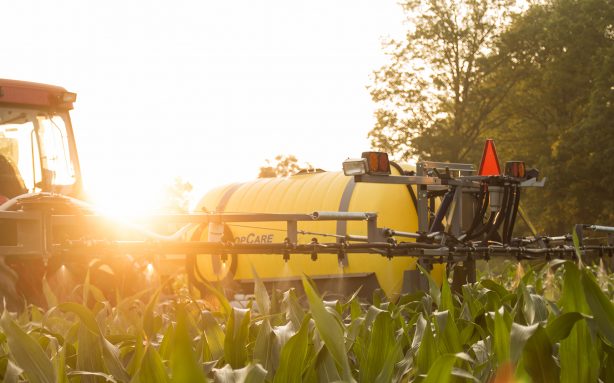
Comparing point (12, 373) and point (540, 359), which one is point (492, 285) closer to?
point (540, 359)

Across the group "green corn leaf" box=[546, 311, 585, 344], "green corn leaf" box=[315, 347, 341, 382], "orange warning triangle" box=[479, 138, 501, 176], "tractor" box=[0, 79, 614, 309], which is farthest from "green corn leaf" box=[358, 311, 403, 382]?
"orange warning triangle" box=[479, 138, 501, 176]

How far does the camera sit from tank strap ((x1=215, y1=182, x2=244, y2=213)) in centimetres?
1229

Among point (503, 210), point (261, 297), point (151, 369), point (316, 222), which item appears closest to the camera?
point (151, 369)

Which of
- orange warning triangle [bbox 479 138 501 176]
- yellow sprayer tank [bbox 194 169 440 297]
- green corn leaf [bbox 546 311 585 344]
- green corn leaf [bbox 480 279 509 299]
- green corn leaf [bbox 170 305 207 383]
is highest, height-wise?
orange warning triangle [bbox 479 138 501 176]

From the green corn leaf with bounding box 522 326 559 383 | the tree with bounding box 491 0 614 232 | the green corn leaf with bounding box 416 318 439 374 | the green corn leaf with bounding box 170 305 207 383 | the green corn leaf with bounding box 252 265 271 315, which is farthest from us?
A: the tree with bounding box 491 0 614 232

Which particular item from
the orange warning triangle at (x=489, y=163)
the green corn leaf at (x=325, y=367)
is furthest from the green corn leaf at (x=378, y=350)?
the orange warning triangle at (x=489, y=163)

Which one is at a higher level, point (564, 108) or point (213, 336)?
point (564, 108)

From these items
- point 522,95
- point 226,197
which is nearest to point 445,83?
point 522,95

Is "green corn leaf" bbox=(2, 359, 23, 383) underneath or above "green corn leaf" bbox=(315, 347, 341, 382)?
above

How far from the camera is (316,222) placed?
10.0 metres

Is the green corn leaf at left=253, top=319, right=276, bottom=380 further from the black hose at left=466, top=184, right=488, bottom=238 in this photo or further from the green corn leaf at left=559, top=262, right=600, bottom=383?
the black hose at left=466, top=184, right=488, bottom=238

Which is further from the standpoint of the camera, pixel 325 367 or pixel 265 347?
pixel 265 347

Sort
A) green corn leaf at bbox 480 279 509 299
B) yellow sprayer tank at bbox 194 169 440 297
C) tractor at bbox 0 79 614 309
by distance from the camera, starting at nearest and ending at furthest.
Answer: green corn leaf at bbox 480 279 509 299
tractor at bbox 0 79 614 309
yellow sprayer tank at bbox 194 169 440 297

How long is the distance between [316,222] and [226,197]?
2.69 m
